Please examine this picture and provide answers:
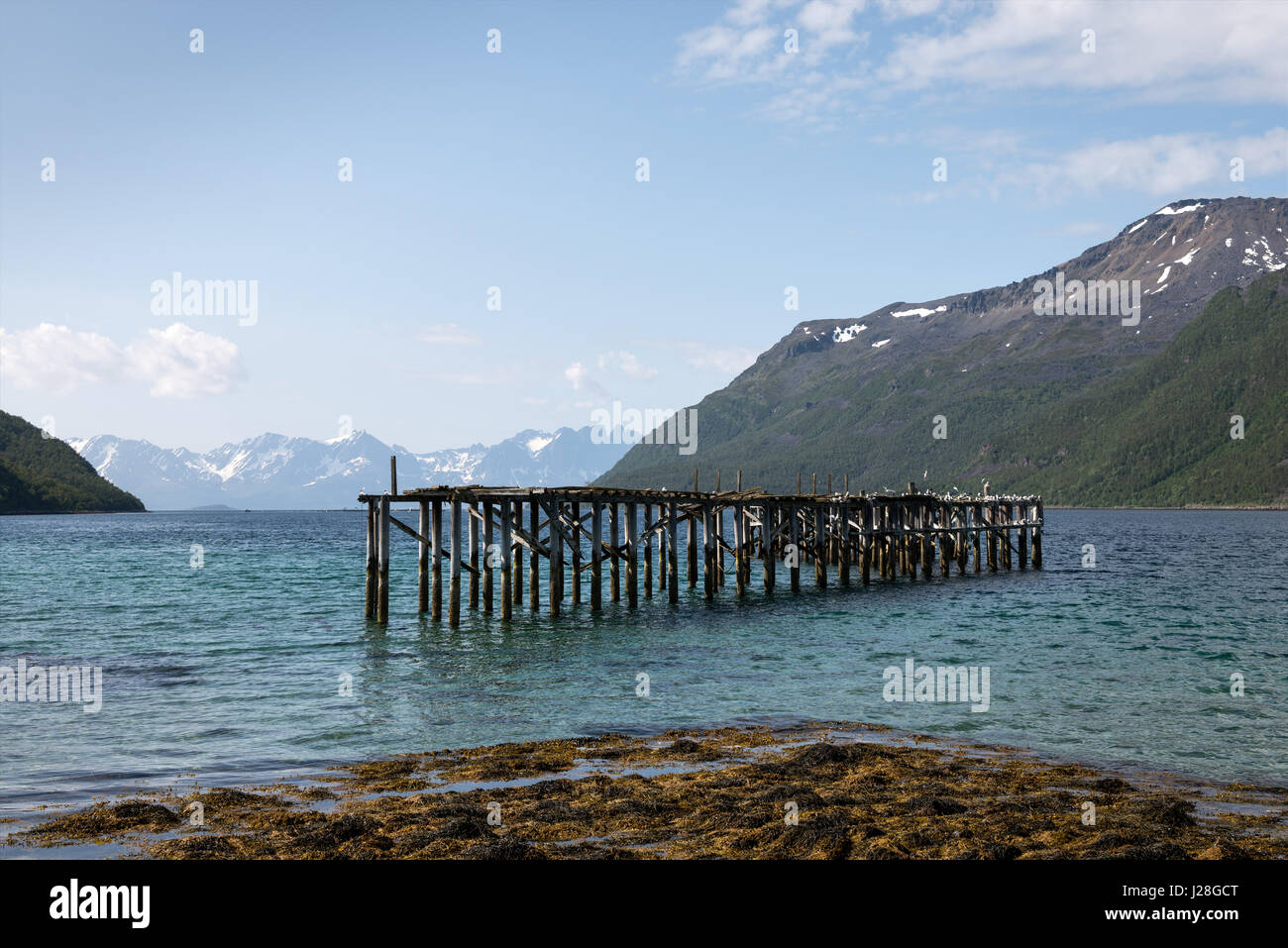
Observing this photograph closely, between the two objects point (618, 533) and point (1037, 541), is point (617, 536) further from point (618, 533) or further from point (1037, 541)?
point (1037, 541)

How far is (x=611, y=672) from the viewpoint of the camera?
2605cm

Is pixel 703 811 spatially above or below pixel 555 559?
below

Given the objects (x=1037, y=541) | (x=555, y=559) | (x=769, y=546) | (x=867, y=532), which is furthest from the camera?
(x=1037, y=541)

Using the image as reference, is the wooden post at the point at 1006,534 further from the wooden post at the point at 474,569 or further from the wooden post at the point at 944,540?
the wooden post at the point at 474,569

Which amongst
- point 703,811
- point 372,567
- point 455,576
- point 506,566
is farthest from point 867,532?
point 703,811

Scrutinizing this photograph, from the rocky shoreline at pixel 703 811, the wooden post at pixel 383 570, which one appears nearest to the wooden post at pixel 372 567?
the wooden post at pixel 383 570

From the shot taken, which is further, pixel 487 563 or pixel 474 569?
pixel 474 569

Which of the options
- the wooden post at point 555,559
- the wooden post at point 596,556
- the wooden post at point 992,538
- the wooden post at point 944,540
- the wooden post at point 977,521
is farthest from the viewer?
the wooden post at point 992,538

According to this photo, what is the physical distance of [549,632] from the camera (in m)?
33.6

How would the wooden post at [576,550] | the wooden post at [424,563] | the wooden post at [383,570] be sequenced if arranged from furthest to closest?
the wooden post at [576,550], the wooden post at [424,563], the wooden post at [383,570]

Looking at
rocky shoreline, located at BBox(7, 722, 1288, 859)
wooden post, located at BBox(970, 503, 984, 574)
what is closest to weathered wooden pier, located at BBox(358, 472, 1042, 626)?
wooden post, located at BBox(970, 503, 984, 574)

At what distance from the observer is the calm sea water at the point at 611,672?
704 inches

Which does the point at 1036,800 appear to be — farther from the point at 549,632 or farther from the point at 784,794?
the point at 549,632
